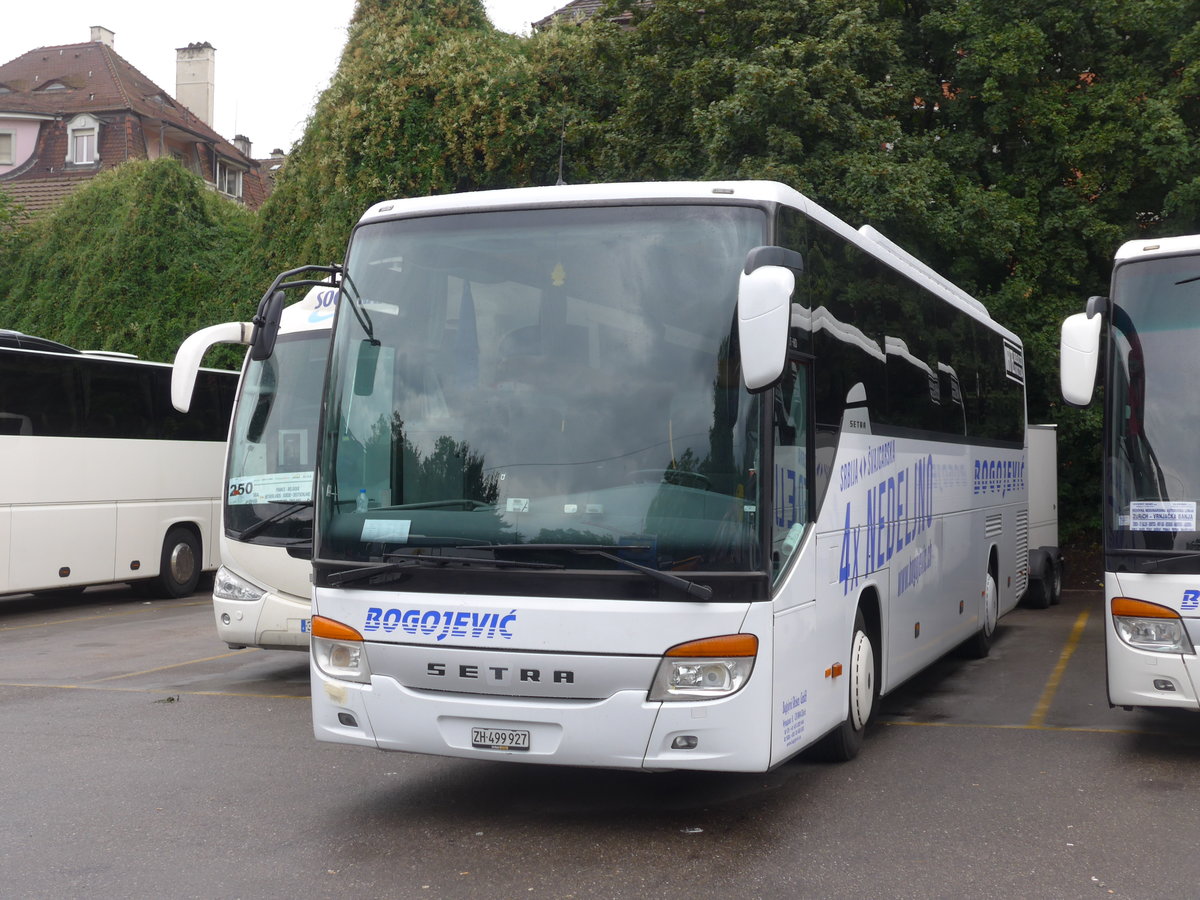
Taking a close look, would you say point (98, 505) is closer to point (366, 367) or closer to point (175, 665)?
point (175, 665)

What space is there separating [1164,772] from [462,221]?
4985 millimetres

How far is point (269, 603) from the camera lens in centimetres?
1052

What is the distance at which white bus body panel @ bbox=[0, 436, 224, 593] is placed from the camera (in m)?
16.0

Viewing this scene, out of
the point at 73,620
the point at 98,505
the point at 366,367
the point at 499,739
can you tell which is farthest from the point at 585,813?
the point at 98,505

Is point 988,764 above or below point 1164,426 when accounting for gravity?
below

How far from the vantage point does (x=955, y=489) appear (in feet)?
35.6

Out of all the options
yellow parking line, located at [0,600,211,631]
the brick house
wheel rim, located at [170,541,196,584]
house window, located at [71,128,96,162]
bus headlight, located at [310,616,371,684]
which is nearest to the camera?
bus headlight, located at [310,616,371,684]

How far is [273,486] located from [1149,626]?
260 inches

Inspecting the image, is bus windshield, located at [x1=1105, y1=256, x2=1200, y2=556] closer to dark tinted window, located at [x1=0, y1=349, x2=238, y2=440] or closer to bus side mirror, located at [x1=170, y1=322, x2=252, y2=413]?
bus side mirror, located at [x1=170, y1=322, x2=252, y2=413]

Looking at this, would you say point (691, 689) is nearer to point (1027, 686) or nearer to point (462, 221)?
point (462, 221)

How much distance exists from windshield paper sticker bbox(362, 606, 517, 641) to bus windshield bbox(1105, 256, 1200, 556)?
12.6 feet

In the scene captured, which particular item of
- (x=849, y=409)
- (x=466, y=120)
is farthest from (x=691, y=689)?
(x=466, y=120)

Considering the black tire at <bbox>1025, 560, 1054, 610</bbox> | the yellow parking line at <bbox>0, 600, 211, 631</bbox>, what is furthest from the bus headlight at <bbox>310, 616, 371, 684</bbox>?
the black tire at <bbox>1025, 560, 1054, 610</bbox>

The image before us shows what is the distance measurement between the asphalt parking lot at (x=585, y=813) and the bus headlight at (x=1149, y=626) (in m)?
0.73
